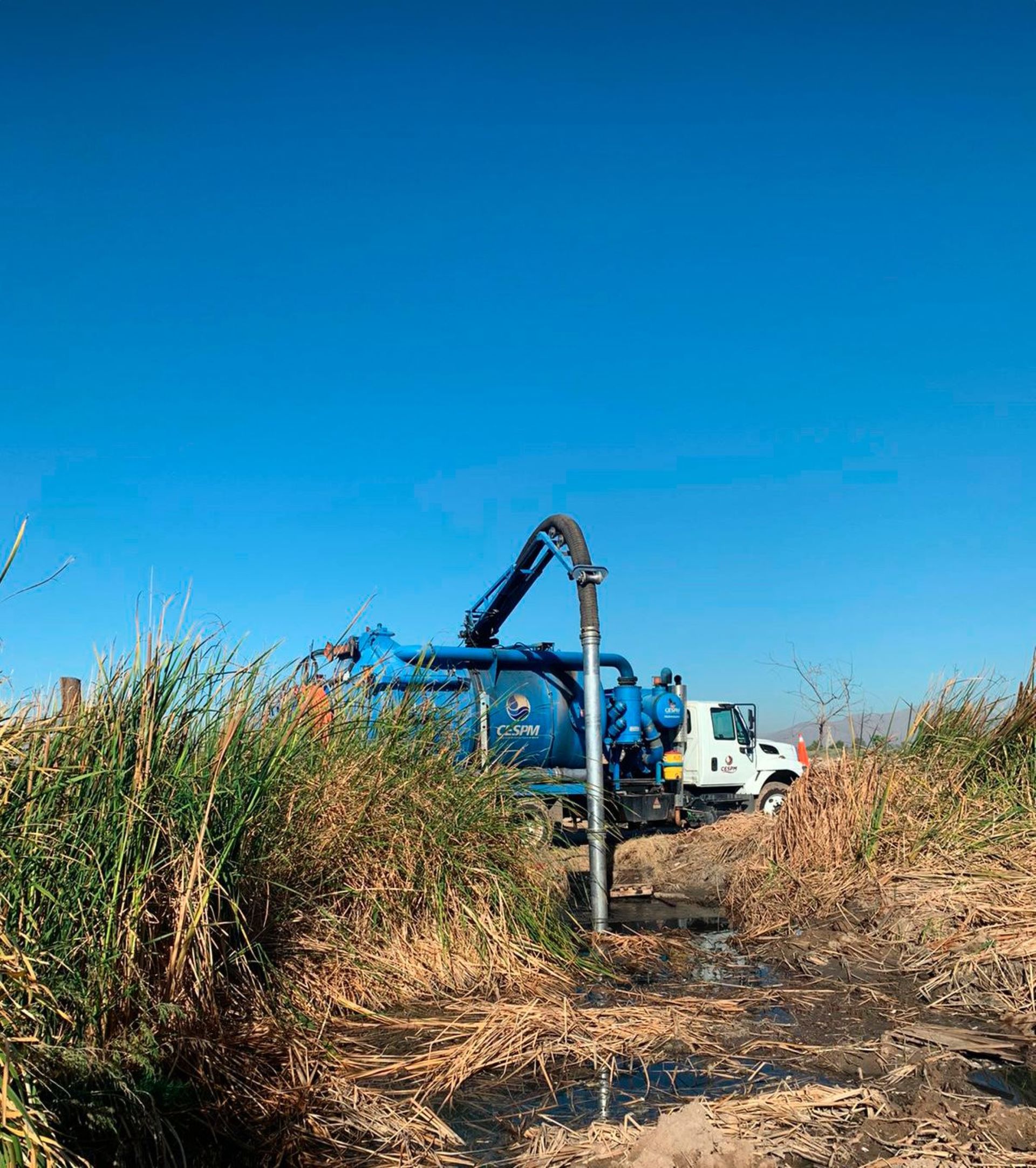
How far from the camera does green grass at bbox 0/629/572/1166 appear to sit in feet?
12.3

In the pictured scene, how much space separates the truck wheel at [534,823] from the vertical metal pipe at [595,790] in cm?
85

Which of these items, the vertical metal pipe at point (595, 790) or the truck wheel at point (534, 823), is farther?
the vertical metal pipe at point (595, 790)

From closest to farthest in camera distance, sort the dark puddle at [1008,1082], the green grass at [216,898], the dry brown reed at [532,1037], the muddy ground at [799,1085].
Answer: the green grass at [216,898] < the muddy ground at [799,1085] < the dark puddle at [1008,1082] < the dry brown reed at [532,1037]

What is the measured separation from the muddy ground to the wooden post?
2.72 m

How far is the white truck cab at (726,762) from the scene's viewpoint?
1784 centimetres

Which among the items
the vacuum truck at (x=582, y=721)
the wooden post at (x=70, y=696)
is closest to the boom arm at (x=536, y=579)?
the vacuum truck at (x=582, y=721)

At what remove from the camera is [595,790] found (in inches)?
353

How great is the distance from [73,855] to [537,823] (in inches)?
164

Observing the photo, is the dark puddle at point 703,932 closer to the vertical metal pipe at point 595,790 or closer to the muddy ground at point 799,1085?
the muddy ground at point 799,1085

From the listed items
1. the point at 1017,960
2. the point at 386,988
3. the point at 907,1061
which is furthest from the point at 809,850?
the point at 386,988

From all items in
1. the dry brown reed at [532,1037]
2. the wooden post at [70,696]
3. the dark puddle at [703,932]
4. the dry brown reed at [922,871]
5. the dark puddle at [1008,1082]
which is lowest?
the dark puddle at [1008,1082]

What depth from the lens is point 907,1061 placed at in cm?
533

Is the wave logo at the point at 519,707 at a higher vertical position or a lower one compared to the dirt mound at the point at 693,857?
higher

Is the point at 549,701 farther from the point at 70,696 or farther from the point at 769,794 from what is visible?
the point at 70,696
